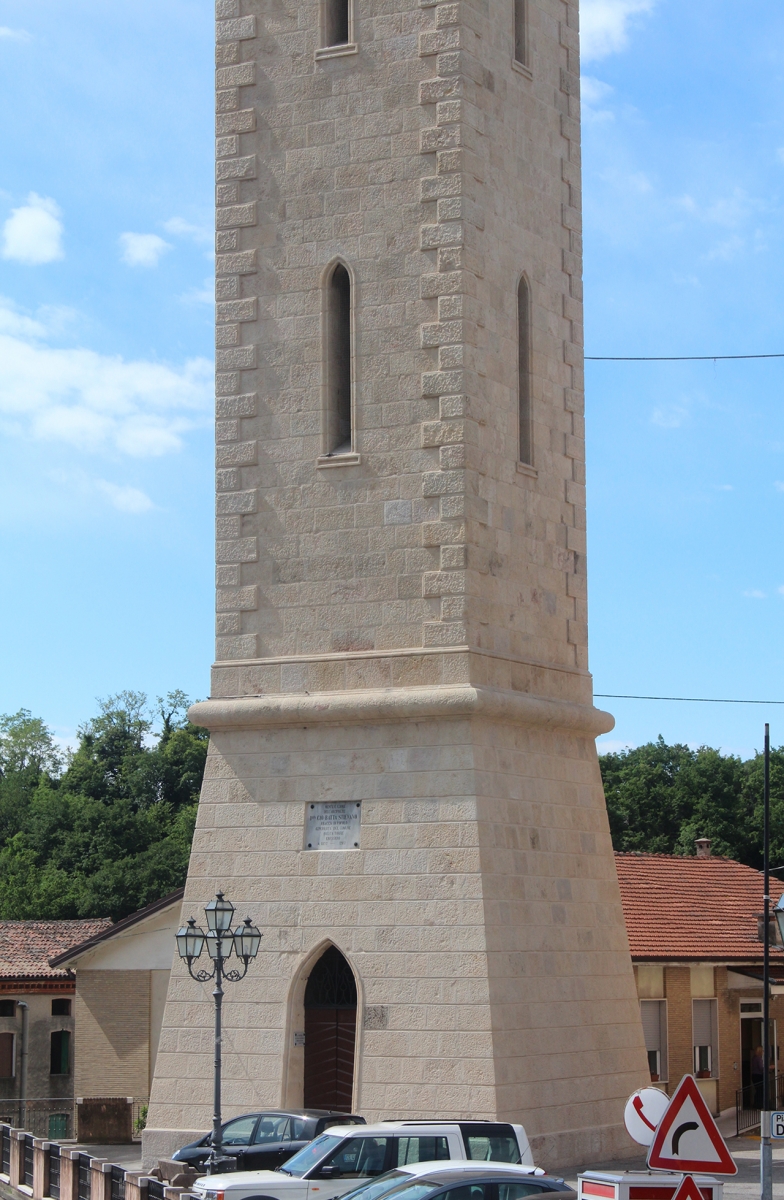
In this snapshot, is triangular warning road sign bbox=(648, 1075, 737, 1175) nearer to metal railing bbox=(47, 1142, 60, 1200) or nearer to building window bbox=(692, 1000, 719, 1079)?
metal railing bbox=(47, 1142, 60, 1200)

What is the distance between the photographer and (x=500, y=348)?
24.8 m

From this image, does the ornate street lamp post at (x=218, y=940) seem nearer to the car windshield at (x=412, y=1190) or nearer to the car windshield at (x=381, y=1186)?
the car windshield at (x=381, y=1186)

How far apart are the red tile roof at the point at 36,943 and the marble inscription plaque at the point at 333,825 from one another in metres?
21.8

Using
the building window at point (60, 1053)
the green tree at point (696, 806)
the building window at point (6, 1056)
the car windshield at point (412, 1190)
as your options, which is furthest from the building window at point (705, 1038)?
the green tree at point (696, 806)

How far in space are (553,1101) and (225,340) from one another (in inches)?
453

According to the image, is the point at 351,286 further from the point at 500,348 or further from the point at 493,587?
the point at 493,587

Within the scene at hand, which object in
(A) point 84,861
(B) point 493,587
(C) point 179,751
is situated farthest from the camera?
(C) point 179,751

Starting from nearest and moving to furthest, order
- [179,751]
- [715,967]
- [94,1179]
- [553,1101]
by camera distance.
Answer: [94,1179]
[553,1101]
[715,967]
[179,751]

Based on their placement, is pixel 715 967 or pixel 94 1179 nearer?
pixel 94 1179

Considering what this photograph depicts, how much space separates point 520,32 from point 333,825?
12.2m

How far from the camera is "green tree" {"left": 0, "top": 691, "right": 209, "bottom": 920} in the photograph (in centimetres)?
7569

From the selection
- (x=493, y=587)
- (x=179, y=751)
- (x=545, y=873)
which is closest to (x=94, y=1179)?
(x=545, y=873)

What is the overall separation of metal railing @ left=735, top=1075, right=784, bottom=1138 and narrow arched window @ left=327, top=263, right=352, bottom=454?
14911 mm

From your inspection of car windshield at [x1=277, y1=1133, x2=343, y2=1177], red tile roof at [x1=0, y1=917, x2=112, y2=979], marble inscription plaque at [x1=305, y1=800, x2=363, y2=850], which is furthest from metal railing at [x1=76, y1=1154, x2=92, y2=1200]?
red tile roof at [x1=0, y1=917, x2=112, y2=979]
